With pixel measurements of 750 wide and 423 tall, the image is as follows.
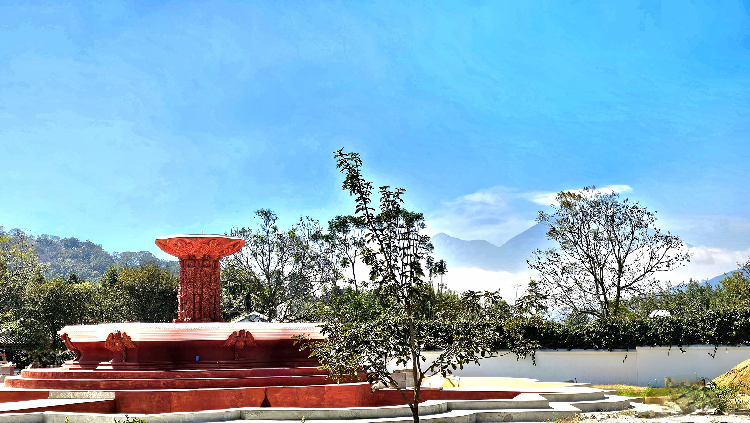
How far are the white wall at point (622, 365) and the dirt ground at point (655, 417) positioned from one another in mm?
10989

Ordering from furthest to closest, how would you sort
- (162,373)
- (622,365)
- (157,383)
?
(622,365) < (162,373) < (157,383)

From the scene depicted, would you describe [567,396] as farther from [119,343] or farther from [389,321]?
[119,343]

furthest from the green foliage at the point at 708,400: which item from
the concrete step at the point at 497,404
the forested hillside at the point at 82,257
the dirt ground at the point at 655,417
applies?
the forested hillside at the point at 82,257

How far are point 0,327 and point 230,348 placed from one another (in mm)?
22922

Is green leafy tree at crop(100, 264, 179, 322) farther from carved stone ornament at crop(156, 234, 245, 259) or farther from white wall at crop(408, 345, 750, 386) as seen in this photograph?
carved stone ornament at crop(156, 234, 245, 259)

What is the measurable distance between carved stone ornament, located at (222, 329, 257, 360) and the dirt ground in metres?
6.41

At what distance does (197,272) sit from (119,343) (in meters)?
2.69

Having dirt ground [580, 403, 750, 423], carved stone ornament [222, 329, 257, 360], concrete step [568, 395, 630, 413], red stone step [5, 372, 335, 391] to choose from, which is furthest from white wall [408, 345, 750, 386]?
red stone step [5, 372, 335, 391]

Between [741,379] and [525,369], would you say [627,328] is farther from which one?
[741,379]

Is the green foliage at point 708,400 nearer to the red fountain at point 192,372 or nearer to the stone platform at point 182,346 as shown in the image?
the red fountain at point 192,372

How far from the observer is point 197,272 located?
15992 millimetres

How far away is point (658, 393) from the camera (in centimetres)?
1756

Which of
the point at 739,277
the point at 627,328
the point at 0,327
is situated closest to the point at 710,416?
the point at 627,328

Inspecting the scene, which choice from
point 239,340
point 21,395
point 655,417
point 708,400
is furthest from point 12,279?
point 708,400
